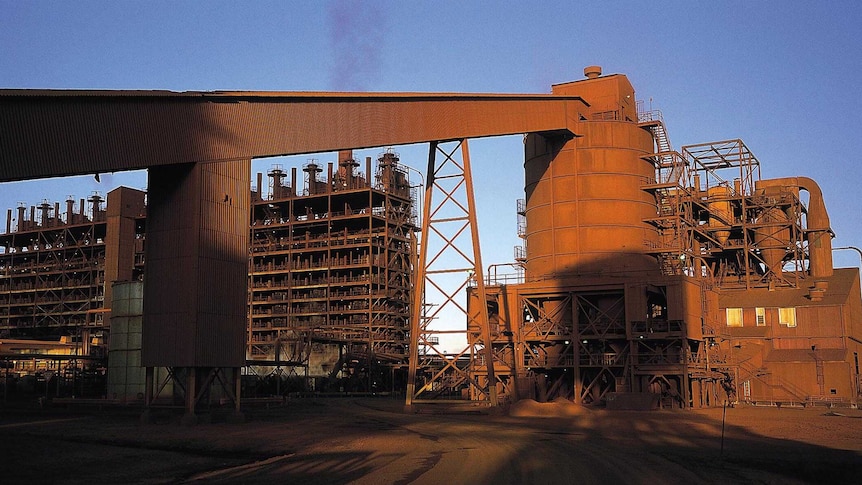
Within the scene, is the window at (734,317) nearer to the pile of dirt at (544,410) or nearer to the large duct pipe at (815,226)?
the large duct pipe at (815,226)

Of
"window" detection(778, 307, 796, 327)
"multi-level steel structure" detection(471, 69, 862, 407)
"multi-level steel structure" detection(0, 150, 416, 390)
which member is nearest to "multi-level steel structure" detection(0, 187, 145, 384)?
"multi-level steel structure" detection(0, 150, 416, 390)

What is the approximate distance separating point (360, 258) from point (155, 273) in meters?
52.8

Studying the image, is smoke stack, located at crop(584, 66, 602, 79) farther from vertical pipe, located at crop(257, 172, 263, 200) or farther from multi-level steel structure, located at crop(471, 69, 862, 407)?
vertical pipe, located at crop(257, 172, 263, 200)

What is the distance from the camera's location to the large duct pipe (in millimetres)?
61031

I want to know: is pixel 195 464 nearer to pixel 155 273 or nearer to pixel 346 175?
pixel 155 273

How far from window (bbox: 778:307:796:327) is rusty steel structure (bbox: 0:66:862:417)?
12 centimetres

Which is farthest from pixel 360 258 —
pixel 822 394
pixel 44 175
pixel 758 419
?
pixel 44 175

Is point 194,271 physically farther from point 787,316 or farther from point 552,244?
point 787,316

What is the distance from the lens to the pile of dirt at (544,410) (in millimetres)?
41594

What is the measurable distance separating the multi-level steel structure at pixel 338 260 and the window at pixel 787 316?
3555 cm

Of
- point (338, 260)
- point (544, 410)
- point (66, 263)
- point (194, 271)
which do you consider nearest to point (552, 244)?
point (544, 410)

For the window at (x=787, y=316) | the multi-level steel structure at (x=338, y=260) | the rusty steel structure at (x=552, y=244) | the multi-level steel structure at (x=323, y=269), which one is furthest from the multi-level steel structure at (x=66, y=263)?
the window at (x=787, y=316)

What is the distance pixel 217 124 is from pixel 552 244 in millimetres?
23540

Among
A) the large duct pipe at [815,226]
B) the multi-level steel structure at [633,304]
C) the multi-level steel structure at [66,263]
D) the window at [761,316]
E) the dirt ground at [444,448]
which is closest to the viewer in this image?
the dirt ground at [444,448]
